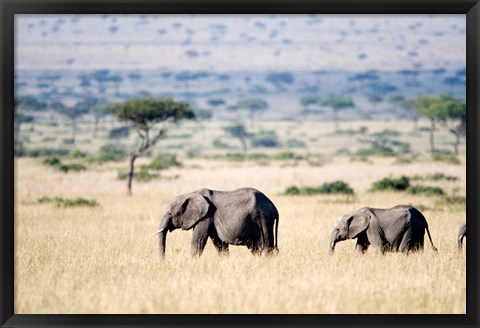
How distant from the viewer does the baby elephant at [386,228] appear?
13742 mm

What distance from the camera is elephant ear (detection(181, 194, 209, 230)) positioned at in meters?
13.3

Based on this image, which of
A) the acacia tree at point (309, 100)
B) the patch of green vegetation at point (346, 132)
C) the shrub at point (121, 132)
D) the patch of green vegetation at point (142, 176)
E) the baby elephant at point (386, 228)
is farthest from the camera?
the acacia tree at point (309, 100)

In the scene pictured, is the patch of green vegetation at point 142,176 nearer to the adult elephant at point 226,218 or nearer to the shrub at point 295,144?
the adult elephant at point 226,218

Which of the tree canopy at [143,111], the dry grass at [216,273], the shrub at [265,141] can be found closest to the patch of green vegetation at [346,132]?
the shrub at [265,141]

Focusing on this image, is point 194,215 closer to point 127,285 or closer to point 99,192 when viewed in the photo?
point 127,285

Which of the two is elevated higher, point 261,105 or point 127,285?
point 261,105

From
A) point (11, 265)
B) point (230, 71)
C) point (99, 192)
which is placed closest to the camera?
point (11, 265)

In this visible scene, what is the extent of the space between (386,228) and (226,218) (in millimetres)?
2521

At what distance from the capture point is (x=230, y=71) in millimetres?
172500

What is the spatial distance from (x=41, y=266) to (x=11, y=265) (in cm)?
460

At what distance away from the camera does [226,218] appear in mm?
13305

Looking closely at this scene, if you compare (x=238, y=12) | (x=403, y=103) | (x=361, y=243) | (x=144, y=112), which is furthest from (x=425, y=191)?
(x=403, y=103)

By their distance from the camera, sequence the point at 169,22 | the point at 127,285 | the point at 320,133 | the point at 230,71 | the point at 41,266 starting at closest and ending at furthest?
the point at 127,285 < the point at 41,266 < the point at 320,133 < the point at 230,71 < the point at 169,22

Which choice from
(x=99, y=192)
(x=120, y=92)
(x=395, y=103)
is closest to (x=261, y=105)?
(x=395, y=103)
